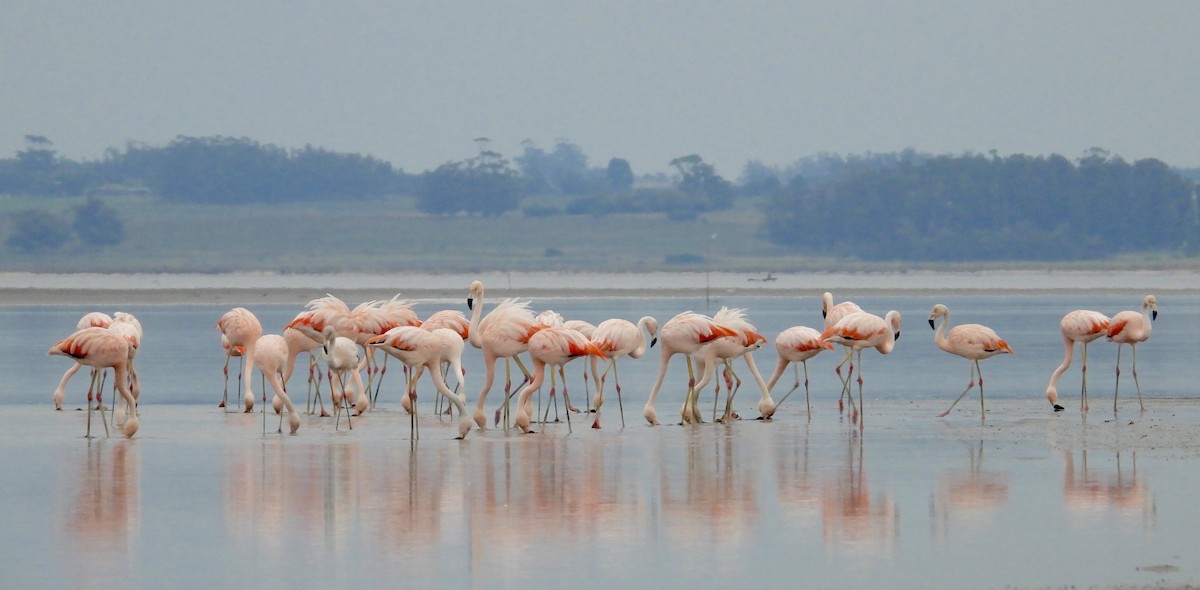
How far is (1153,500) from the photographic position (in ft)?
32.7

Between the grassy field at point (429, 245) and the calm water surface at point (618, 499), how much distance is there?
65.6 meters

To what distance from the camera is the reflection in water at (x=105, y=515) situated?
836 cm

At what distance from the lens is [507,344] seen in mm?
13836

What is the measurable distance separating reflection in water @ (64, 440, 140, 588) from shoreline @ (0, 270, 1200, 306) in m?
33.4

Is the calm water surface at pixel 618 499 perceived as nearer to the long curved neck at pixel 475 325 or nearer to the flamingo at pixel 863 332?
the flamingo at pixel 863 332

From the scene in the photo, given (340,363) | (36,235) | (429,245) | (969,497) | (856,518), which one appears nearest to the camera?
(856,518)

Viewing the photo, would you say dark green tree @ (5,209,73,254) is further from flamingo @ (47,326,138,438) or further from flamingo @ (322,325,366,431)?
flamingo @ (47,326,138,438)

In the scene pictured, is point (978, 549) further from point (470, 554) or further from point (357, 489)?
point (357, 489)

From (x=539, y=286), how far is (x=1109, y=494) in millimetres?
47470

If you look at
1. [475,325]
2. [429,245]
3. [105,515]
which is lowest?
[105,515]

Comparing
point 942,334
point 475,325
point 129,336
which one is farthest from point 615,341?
point 129,336

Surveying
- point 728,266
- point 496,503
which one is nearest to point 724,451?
point 496,503

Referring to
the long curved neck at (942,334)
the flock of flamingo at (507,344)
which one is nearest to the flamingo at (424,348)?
the flock of flamingo at (507,344)

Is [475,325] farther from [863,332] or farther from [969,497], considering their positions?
[969,497]
